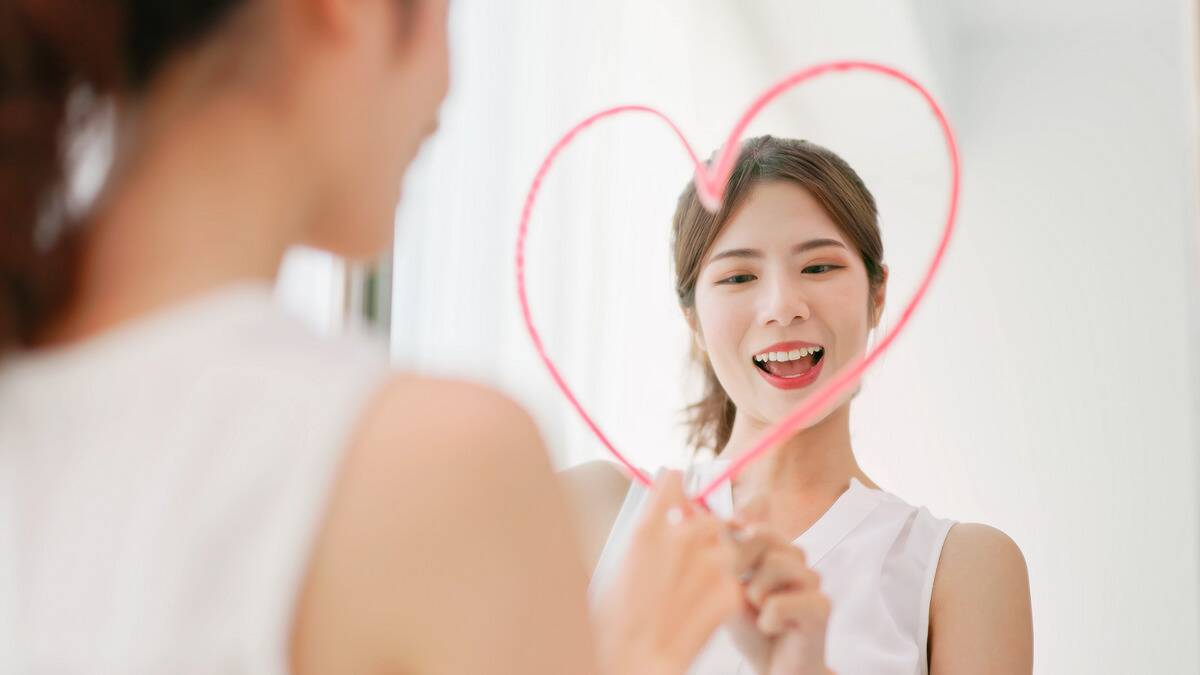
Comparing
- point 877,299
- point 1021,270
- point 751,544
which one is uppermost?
point 1021,270

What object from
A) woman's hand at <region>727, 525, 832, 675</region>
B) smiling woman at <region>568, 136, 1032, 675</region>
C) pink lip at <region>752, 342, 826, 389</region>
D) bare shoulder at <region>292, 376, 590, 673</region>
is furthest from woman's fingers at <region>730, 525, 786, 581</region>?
bare shoulder at <region>292, 376, 590, 673</region>

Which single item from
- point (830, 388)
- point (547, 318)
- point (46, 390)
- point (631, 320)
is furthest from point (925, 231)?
point (46, 390)

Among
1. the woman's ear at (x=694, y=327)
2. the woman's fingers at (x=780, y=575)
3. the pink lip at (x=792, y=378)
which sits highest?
the woman's ear at (x=694, y=327)

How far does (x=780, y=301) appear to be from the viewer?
4.61 ft

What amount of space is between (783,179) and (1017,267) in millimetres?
2497

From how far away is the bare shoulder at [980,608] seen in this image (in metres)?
1.26

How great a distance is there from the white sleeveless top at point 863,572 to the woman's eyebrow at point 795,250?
248 millimetres

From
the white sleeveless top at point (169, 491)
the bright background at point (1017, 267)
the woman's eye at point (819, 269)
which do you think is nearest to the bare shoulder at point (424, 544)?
the white sleeveless top at point (169, 491)

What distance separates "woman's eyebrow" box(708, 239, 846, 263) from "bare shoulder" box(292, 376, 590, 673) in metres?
1.07

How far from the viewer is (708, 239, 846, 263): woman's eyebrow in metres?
1.42

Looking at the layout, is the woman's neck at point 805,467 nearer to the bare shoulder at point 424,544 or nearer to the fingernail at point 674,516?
the fingernail at point 674,516

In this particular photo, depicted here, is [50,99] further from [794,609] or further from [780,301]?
[780,301]

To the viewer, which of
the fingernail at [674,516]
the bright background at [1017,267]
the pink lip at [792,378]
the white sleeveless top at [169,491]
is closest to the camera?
the white sleeveless top at [169,491]

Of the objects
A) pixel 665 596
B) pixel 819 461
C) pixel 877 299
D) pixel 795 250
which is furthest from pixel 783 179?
pixel 665 596
